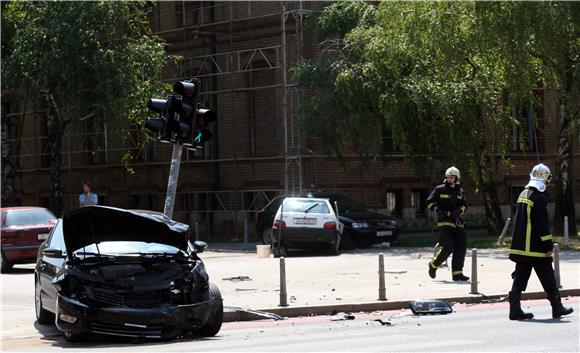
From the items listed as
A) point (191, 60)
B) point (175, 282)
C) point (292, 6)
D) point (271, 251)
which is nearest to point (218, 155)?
point (191, 60)

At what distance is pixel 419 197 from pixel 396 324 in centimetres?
2614

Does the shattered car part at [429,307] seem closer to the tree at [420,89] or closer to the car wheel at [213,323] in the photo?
the car wheel at [213,323]

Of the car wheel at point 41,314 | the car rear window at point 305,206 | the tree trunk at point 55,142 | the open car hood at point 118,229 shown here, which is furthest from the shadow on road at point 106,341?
the tree trunk at point 55,142

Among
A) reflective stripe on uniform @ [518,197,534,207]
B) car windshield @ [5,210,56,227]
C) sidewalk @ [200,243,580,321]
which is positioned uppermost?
reflective stripe on uniform @ [518,197,534,207]

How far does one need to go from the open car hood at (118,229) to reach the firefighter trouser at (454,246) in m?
7.00

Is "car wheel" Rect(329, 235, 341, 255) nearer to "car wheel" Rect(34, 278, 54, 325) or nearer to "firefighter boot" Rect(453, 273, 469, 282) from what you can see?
"firefighter boot" Rect(453, 273, 469, 282)

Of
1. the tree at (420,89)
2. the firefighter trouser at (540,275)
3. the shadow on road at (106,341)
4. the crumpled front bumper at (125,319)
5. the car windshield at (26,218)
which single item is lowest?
the shadow on road at (106,341)

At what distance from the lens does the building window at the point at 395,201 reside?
38594 mm

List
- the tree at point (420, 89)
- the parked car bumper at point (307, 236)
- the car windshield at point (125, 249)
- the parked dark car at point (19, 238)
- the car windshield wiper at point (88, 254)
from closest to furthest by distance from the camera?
1. the car windshield wiper at point (88, 254)
2. the car windshield at point (125, 249)
3. the parked dark car at point (19, 238)
4. the parked car bumper at point (307, 236)
5. the tree at point (420, 89)

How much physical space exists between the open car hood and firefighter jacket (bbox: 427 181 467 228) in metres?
6.80

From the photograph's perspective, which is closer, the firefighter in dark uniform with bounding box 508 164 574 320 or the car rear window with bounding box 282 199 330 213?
the firefighter in dark uniform with bounding box 508 164 574 320

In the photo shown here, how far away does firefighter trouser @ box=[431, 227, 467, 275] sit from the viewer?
18.7 meters

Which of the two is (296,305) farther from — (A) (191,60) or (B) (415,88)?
(A) (191,60)

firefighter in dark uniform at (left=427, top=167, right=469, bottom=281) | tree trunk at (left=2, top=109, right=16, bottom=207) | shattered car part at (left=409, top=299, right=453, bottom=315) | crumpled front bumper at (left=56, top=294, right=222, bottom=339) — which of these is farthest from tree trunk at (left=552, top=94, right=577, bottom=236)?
crumpled front bumper at (left=56, top=294, right=222, bottom=339)
